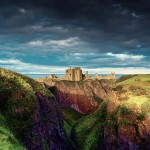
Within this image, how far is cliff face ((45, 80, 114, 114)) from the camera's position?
8669cm

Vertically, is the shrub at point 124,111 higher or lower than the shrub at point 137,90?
lower

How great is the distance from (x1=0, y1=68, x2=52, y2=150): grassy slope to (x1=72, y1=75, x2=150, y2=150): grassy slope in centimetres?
1173

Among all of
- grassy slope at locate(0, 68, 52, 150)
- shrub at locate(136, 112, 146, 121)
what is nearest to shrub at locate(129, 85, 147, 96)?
shrub at locate(136, 112, 146, 121)

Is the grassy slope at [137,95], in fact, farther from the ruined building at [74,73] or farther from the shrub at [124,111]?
the ruined building at [74,73]

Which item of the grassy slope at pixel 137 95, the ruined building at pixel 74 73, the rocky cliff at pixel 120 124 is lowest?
the rocky cliff at pixel 120 124

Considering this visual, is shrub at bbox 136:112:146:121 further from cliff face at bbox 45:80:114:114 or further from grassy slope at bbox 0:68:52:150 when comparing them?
cliff face at bbox 45:80:114:114

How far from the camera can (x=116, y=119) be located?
46875 millimetres

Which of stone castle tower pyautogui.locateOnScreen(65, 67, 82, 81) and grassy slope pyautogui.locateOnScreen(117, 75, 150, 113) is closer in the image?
grassy slope pyautogui.locateOnScreen(117, 75, 150, 113)

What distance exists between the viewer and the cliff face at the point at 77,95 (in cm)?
8669

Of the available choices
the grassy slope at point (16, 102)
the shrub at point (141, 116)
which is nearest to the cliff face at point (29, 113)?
the grassy slope at point (16, 102)

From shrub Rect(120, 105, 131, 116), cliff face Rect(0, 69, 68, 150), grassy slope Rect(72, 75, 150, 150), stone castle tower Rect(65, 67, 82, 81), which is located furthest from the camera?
stone castle tower Rect(65, 67, 82, 81)

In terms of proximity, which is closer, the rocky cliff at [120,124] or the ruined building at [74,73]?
the rocky cliff at [120,124]

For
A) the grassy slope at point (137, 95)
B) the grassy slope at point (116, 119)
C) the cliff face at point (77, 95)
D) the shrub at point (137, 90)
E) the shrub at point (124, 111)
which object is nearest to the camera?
the grassy slope at point (116, 119)

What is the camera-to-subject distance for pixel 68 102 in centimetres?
8756
